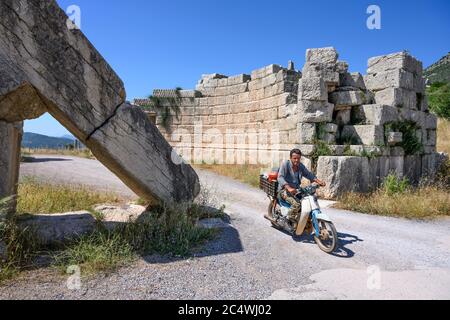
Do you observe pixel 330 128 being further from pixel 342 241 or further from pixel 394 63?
pixel 342 241

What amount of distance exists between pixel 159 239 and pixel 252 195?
15.2ft

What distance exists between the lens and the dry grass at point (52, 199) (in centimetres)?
566

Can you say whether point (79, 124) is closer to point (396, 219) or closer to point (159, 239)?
point (159, 239)

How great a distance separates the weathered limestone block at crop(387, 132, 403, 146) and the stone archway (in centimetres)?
653

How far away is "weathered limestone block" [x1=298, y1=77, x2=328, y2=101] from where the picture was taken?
8781 millimetres

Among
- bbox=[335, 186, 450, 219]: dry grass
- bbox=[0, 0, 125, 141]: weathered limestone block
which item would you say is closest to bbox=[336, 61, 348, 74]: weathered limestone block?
bbox=[335, 186, 450, 219]: dry grass

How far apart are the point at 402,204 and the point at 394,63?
13.8 ft

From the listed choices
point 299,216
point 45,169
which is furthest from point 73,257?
point 45,169

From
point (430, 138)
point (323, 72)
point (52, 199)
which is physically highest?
point (323, 72)

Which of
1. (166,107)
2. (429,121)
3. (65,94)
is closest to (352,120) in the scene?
(429,121)

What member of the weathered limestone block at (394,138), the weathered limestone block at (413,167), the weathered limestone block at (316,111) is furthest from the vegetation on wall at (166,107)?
the weathered limestone block at (413,167)

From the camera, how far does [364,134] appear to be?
8.72 metres
